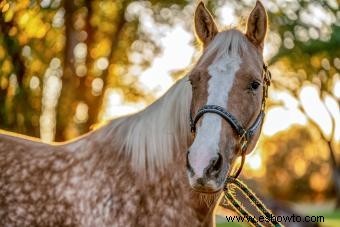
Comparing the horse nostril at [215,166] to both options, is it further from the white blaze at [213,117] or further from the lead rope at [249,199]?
the lead rope at [249,199]

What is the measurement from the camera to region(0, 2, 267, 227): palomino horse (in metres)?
4.63

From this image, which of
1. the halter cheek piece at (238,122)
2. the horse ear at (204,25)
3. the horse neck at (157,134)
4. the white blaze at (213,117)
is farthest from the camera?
the horse ear at (204,25)

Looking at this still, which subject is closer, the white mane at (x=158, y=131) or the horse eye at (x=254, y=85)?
the horse eye at (x=254, y=85)

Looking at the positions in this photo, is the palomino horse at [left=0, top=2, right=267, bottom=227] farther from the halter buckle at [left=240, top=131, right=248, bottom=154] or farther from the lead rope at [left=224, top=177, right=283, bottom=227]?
the lead rope at [left=224, top=177, right=283, bottom=227]

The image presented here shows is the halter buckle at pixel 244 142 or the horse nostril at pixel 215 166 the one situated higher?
the halter buckle at pixel 244 142

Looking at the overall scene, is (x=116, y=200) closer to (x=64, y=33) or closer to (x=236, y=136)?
(x=236, y=136)

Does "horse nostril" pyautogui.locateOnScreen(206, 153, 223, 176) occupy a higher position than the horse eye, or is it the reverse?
the horse eye

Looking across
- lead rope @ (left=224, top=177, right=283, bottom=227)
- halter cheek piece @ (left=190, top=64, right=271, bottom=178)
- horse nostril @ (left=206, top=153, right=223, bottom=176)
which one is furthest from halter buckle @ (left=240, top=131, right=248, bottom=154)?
lead rope @ (left=224, top=177, right=283, bottom=227)

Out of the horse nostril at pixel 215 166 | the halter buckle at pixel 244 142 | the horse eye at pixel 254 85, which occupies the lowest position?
the horse nostril at pixel 215 166

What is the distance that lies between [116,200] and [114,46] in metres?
13.4

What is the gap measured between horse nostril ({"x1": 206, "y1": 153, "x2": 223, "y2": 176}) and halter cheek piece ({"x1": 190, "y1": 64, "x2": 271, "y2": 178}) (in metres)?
0.33

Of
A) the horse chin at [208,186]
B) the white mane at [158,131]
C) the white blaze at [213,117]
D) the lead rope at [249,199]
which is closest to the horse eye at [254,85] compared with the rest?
the white blaze at [213,117]

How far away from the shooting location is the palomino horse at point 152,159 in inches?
182

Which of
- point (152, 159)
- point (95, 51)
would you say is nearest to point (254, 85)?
point (152, 159)
